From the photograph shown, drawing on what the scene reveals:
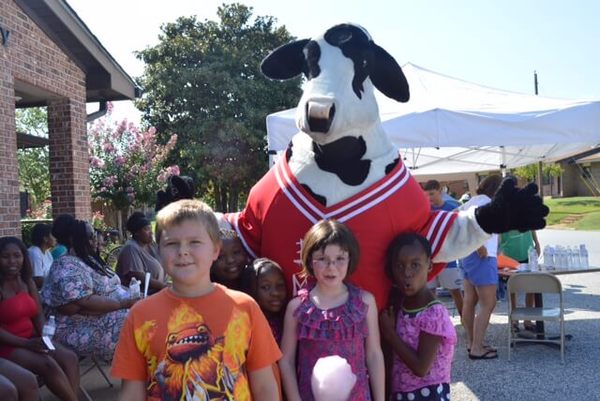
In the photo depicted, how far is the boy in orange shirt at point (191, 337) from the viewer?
5.71 ft

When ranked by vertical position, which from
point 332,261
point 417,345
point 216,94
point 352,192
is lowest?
point 417,345

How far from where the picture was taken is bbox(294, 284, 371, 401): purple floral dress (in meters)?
2.04

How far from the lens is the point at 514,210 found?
87.4 inches

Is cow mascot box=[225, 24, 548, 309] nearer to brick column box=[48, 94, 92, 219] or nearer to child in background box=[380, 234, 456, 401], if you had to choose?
child in background box=[380, 234, 456, 401]

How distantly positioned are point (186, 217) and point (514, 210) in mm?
1231

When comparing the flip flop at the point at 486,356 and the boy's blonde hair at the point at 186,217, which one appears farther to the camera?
the flip flop at the point at 486,356

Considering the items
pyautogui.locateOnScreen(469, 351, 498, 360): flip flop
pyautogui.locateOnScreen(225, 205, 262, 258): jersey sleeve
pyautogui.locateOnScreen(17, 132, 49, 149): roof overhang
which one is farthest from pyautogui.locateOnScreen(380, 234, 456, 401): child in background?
pyautogui.locateOnScreen(17, 132, 49, 149): roof overhang

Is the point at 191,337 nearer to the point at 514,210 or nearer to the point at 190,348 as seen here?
the point at 190,348

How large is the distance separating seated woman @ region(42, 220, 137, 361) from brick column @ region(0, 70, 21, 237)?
4.78 ft

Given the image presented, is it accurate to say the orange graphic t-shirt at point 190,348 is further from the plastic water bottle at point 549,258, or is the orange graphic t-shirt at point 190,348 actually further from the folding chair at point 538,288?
the plastic water bottle at point 549,258

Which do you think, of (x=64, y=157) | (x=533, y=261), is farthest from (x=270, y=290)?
(x=64, y=157)

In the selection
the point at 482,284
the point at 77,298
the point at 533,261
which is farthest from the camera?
the point at 533,261

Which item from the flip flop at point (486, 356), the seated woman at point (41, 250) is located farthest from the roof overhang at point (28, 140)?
the flip flop at point (486, 356)

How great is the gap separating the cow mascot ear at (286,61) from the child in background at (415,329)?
106 cm
